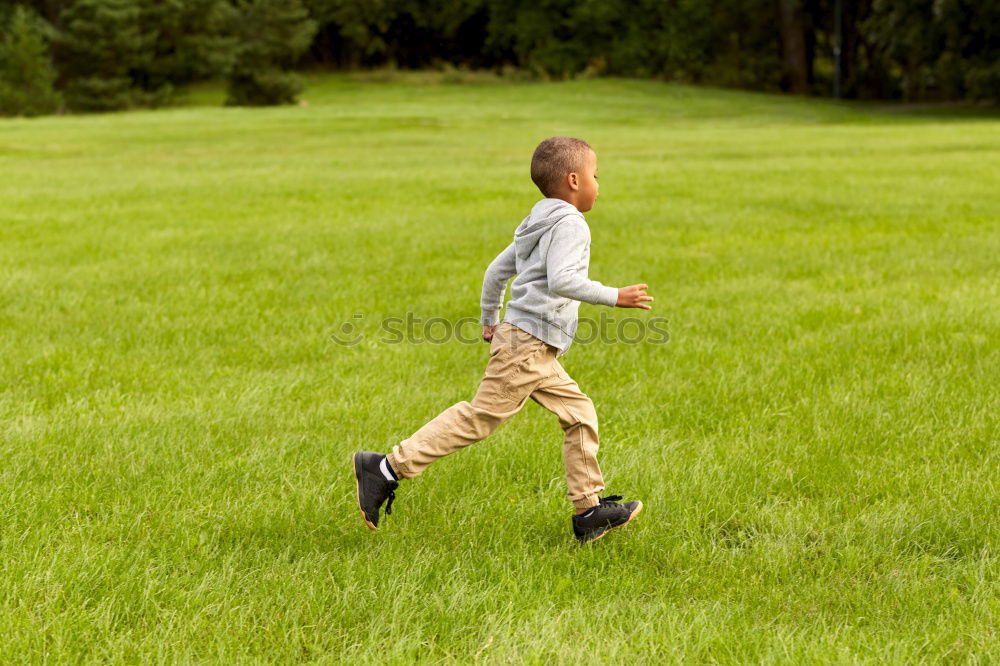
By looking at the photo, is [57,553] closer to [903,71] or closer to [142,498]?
[142,498]

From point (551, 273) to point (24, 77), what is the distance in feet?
170

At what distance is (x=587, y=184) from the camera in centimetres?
354

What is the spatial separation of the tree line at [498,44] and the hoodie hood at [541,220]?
4045cm

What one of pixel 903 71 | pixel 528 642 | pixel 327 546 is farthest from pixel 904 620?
pixel 903 71

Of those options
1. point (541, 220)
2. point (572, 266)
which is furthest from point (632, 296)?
point (541, 220)

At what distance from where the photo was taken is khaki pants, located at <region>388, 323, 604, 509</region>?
→ 3605 millimetres

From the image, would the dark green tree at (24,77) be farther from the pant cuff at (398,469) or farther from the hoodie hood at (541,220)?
the hoodie hood at (541,220)

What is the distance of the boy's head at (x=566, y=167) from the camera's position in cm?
353

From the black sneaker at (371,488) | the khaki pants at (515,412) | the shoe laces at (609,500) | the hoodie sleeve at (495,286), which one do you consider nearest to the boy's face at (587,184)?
the hoodie sleeve at (495,286)

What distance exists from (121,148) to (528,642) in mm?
24614

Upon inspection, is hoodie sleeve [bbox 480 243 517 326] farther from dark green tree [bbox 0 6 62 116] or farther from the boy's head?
dark green tree [bbox 0 6 62 116]

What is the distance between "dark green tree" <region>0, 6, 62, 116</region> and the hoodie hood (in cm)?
4987

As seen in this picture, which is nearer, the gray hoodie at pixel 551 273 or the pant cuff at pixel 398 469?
the gray hoodie at pixel 551 273

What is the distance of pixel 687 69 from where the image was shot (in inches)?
2457
